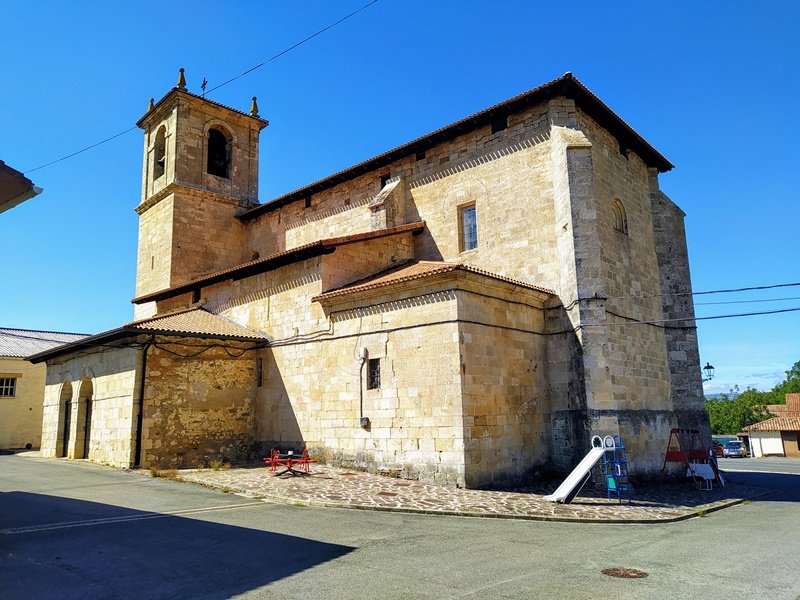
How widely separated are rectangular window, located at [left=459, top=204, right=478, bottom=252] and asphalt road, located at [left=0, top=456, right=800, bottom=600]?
30.8 feet

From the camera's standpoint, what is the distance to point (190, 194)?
24.9 metres

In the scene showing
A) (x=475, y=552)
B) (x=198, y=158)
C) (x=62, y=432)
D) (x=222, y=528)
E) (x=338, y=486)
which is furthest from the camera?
(x=198, y=158)

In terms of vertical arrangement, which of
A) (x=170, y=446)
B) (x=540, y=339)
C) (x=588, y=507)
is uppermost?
(x=540, y=339)

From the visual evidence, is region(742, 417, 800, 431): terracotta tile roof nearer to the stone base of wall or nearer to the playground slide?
the playground slide

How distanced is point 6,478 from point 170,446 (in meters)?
3.64

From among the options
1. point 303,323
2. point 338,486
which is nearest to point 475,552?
point 338,486

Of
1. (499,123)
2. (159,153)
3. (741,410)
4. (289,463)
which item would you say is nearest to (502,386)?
(289,463)

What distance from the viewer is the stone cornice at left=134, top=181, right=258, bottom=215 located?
24.7 metres

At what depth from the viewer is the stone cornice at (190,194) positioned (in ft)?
81.1

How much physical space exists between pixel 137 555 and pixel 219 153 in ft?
76.9

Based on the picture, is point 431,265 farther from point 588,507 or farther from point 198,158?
point 198,158

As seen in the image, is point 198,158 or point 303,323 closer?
point 303,323

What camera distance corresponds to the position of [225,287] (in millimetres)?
19609

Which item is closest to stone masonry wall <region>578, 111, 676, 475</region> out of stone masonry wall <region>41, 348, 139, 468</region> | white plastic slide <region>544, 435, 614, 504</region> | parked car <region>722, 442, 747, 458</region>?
white plastic slide <region>544, 435, 614, 504</region>
